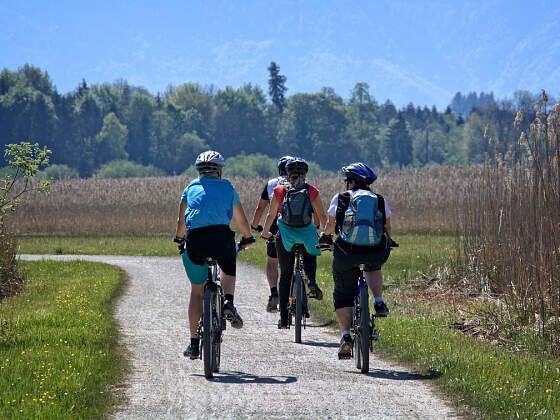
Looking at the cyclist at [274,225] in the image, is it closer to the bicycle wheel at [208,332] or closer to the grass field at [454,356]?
the grass field at [454,356]

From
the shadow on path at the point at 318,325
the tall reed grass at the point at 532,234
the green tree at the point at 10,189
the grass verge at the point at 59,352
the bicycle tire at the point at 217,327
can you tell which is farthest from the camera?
the green tree at the point at 10,189

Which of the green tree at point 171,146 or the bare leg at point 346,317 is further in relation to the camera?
the green tree at point 171,146

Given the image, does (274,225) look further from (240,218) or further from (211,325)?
(211,325)

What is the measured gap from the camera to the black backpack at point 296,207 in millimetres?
9648

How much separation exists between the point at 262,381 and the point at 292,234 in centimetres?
257

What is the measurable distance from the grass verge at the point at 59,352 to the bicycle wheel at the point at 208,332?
85 centimetres

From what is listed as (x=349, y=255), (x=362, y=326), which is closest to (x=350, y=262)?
(x=349, y=255)

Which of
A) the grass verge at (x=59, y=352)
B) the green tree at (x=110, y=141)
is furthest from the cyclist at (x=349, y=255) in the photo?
the green tree at (x=110, y=141)

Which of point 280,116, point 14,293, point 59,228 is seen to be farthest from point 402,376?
point 280,116

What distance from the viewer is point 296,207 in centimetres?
966

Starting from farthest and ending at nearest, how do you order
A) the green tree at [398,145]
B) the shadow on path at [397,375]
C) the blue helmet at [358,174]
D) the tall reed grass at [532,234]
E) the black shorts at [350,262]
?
the green tree at [398,145]
the tall reed grass at [532,234]
the blue helmet at [358,174]
the black shorts at [350,262]
the shadow on path at [397,375]

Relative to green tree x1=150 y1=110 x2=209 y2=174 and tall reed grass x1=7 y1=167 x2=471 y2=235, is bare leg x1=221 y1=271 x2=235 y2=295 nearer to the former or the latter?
tall reed grass x1=7 y1=167 x2=471 y2=235

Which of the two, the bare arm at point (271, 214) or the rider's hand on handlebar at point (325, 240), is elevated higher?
the bare arm at point (271, 214)

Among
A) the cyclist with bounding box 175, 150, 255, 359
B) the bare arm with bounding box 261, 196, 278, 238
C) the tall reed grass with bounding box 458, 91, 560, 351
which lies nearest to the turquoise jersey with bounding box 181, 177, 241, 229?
the cyclist with bounding box 175, 150, 255, 359
